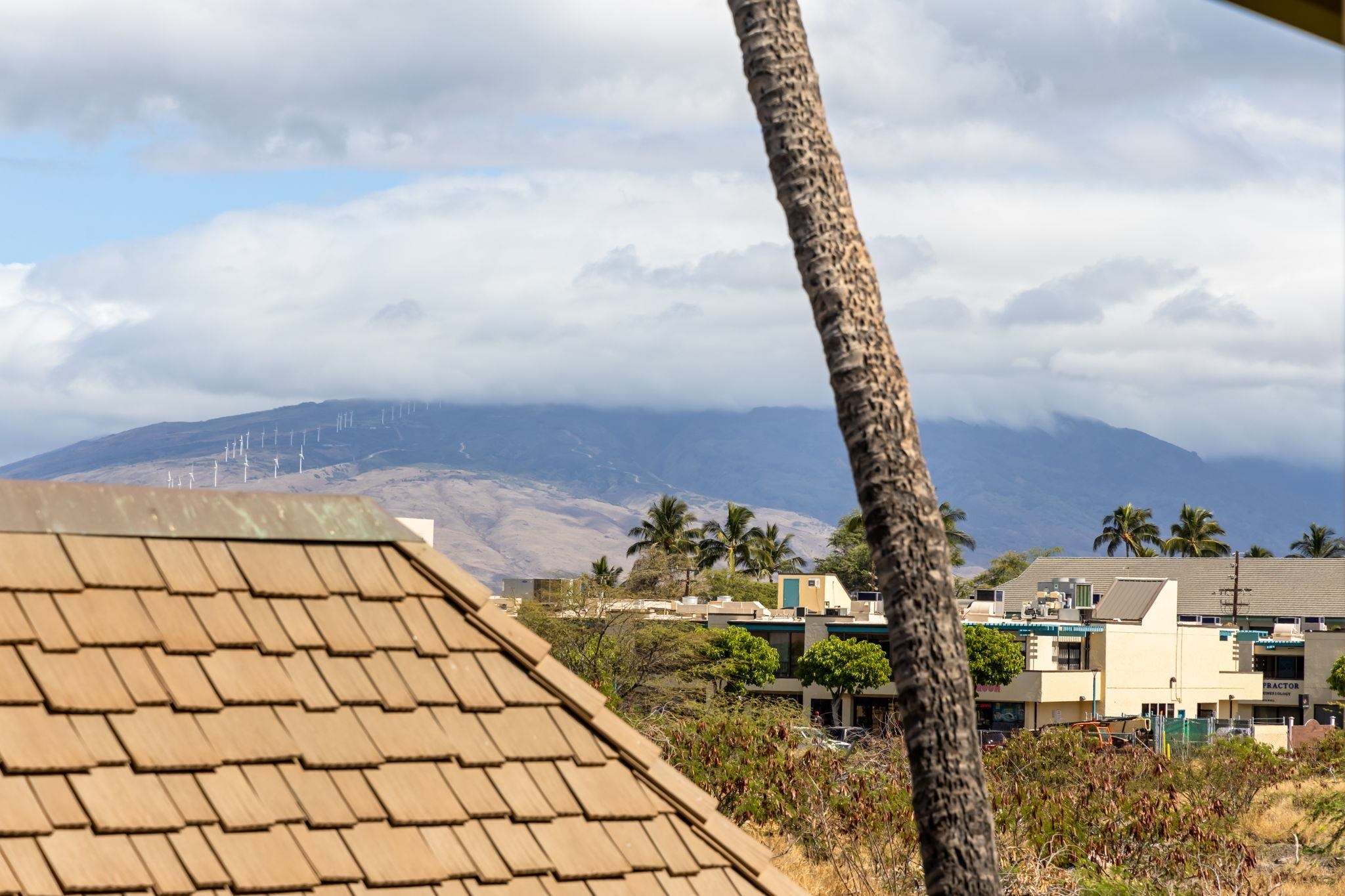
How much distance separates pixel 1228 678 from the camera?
73.9 m

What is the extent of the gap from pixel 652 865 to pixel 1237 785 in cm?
2871

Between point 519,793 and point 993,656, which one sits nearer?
point 519,793

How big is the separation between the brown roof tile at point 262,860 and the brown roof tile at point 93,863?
23cm

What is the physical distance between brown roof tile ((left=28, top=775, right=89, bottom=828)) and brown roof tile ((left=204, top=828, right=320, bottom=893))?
37cm

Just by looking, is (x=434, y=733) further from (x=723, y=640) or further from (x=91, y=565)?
(x=723, y=640)

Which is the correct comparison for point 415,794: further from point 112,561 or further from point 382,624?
point 112,561

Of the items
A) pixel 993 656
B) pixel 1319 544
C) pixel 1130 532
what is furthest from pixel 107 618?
pixel 1319 544

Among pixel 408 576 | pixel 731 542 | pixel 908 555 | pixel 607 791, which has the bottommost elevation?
pixel 731 542

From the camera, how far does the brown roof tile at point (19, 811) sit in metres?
4.23

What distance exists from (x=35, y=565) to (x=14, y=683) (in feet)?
1.47

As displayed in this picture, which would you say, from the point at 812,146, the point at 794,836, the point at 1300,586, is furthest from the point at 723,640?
the point at 812,146

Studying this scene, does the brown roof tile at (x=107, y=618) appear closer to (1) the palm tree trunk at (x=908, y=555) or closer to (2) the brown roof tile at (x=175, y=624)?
(2) the brown roof tile at (x=175, y=624)

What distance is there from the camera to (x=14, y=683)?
452 centimetres

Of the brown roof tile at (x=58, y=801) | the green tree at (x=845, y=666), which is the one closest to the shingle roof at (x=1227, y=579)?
the green tree at (x=845, y=666)
